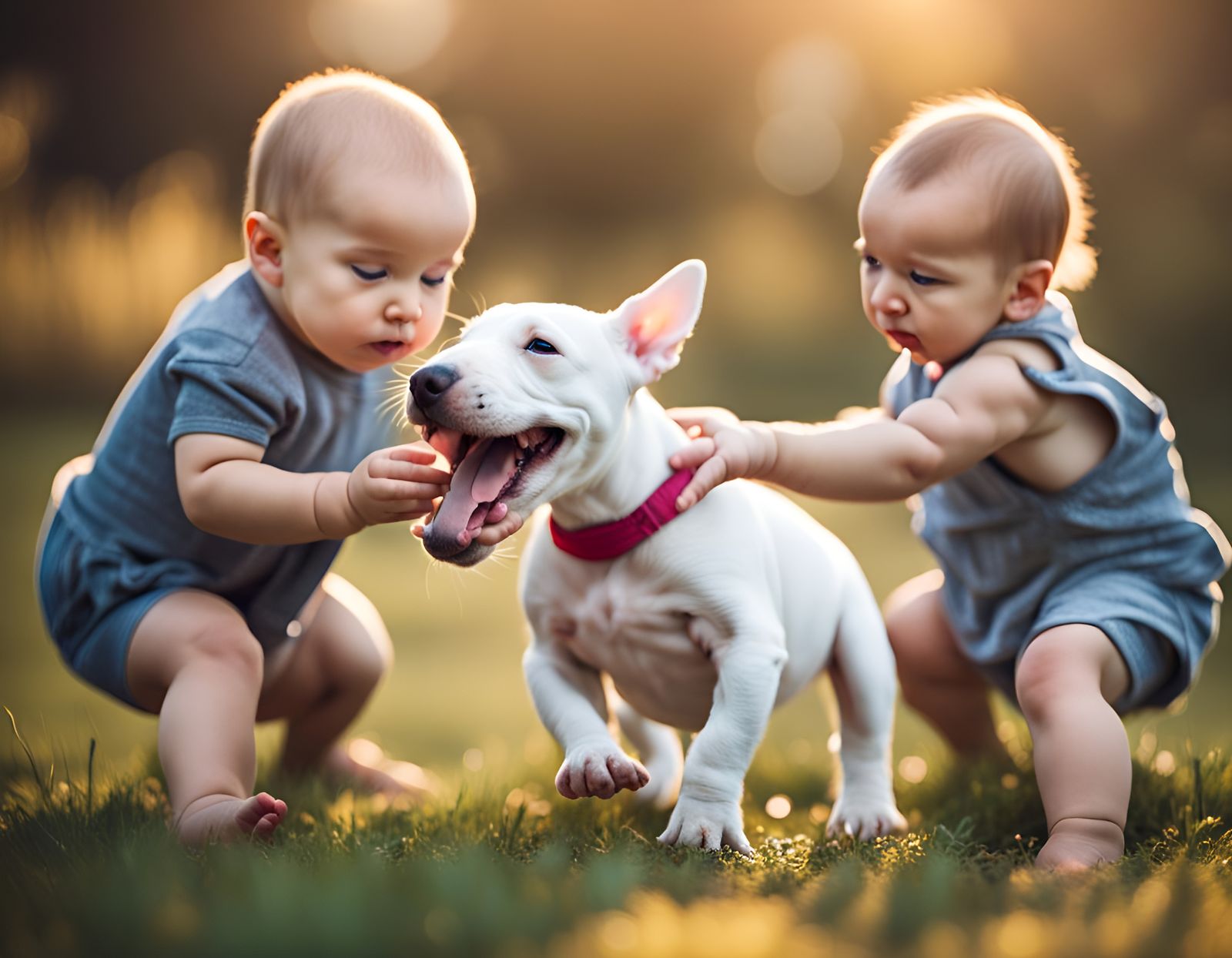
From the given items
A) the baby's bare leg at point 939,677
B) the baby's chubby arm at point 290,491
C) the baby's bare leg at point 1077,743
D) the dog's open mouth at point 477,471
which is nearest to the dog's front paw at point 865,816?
the baby's bare leg at point 1077,743

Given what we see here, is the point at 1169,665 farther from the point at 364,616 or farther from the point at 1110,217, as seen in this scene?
the point at 1110,217

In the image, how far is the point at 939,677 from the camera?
9.88 feet

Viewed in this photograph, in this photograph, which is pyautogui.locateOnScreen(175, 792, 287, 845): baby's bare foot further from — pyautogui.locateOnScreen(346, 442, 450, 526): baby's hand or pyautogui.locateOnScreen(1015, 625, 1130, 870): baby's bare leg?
pyautogui.locateOnScreen(1015, 625, 1130, 870): baby's bare leg

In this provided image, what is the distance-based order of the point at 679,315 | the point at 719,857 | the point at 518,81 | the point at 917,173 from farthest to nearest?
the point at 518,81
the point at 917,173
the point at 679,315
the point at 719,857

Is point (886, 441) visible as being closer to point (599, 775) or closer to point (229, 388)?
point (599, 775)

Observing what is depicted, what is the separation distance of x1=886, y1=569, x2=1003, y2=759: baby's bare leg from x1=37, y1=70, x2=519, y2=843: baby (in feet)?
4.45

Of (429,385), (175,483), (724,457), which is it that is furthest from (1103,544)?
(175,483)

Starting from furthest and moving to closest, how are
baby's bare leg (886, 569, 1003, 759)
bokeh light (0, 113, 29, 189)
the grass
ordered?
bokeh light (0, 113, 29, 189), baby's bare leg (886, 569, 1003, 759), the grass

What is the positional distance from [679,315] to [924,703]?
1320mm

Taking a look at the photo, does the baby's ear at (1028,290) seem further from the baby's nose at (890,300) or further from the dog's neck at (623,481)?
the dog's neck at (623,481)

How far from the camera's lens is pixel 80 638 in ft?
8.71

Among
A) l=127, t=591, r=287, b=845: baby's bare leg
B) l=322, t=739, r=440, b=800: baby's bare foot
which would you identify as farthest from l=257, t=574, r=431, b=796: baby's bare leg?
l=127, t=591, r=287, b=845: baby's bare leg

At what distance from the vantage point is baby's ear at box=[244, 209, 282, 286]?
8.16 feet

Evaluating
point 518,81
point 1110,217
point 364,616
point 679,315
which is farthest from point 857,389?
point 679,315
